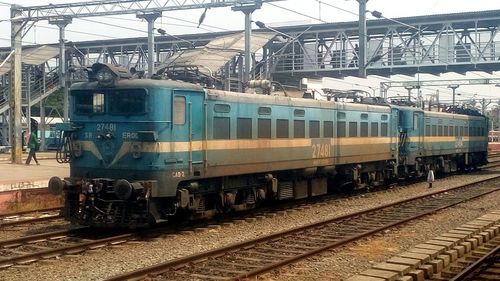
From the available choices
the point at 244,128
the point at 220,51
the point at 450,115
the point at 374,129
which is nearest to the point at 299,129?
the point at 244,128

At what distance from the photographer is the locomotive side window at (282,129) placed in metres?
17.5

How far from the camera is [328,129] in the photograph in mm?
20266

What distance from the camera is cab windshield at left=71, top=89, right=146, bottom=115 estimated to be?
45.2 feet

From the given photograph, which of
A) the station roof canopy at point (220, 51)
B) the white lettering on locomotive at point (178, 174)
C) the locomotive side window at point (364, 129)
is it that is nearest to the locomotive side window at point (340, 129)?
the locomotive side window at point (364, 129)

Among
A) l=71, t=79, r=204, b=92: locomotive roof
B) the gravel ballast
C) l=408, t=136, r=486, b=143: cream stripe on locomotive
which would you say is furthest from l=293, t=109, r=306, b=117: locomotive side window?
l=408, t=136, r=486, b=143: cream stripe on locomotive

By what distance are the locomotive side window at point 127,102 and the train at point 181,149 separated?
23 mm

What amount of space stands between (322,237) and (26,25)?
2451cm

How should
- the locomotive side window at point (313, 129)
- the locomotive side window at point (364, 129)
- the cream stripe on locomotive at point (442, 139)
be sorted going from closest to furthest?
the locomotive side window at point (313, 129)
the locomotive side window at point (364, 129)
the cream stripe on locomotive at point (442, 139)

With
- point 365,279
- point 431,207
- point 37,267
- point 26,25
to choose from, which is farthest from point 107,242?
point 26,25

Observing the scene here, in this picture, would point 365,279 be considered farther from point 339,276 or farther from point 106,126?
A: point 106,126

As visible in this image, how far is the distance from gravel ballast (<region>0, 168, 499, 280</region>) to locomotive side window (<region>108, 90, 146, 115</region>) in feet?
9.60

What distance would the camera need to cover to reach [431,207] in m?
18.9

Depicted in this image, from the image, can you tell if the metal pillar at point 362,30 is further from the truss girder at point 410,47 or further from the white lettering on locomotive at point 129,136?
the white lettering on locomotive at point 129,136

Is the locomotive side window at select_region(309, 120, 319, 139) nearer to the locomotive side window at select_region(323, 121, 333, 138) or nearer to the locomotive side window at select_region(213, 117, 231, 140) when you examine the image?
the locomotive side window at select_region(323, 121, 333, 138)
